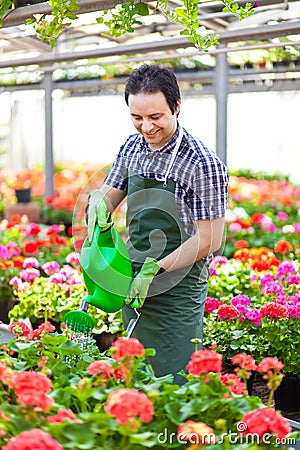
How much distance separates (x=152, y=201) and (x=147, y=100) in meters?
0.33

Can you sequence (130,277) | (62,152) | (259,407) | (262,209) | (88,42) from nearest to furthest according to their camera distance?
(259,407)
(130,277)
(88,42)
(262,209)
(62,152)

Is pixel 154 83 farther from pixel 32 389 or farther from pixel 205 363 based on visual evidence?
pixel 32 389

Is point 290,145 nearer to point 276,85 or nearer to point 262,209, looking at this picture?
point 276,85

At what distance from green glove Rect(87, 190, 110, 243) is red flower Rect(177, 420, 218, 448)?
2.70 feet

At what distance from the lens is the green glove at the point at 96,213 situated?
199 cm

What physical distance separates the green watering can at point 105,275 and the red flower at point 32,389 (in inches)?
24.8

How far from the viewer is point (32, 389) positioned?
1255 mm

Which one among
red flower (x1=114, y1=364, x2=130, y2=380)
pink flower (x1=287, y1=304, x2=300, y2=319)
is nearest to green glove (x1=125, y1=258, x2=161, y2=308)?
red flower (x1=114, y1=364, x2=130, y2=380)

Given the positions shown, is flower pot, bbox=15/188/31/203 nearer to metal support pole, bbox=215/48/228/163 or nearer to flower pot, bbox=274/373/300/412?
metal support pole, bbox=215/48/228/163

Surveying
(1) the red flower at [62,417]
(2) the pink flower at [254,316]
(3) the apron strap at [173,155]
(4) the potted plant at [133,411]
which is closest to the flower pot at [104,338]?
(2) the pink flower at [254,316]

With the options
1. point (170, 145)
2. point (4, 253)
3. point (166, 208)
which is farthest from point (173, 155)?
point (4, 253)

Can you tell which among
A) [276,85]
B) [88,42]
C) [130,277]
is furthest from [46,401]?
[276,85]

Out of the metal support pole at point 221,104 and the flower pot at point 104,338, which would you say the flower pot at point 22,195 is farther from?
the flower pot at point 104,338

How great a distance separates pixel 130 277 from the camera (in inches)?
78.6
